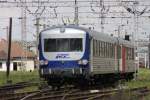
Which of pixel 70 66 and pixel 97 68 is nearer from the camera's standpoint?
pixel 70 66

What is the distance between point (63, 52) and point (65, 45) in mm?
389

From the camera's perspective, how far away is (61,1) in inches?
2056

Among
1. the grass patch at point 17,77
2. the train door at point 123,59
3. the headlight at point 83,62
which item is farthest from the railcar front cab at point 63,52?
the grass patch at point 17,77

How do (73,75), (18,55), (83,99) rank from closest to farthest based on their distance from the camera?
(83,99), (73,75), (18,55)

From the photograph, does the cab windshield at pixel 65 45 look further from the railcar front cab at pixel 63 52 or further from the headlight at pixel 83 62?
the headlight at pixel 83 62

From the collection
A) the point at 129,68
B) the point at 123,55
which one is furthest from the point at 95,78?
the point at 129,68

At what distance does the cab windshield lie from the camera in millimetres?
26638

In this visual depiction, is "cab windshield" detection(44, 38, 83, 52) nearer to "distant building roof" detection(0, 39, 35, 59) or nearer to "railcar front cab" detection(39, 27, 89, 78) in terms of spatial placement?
"railcar front cab" detection(39, 27, 89, 78)

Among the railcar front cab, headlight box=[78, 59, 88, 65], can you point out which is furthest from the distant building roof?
headlight box=[78, 59, 88, 65]

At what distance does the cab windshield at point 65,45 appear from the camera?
1049 inches

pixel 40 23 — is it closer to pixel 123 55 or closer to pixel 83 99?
pixel 123 55

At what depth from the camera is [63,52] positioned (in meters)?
26.5

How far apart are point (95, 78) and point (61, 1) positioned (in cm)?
2350

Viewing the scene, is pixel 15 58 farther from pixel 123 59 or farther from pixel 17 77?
pixel 123 59
